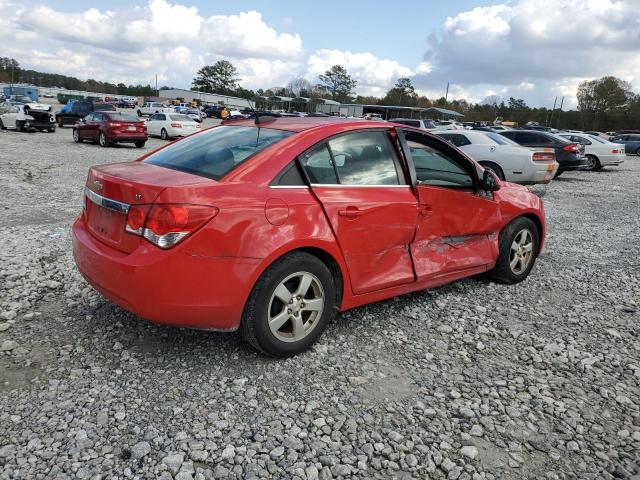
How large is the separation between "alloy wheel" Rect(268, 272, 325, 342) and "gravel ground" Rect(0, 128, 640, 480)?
218 millimetres

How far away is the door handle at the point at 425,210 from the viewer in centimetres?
412

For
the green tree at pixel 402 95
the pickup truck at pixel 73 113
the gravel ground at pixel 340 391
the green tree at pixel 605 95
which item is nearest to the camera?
the gravel ground at pixel 340 391

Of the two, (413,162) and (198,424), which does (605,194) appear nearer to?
(413,162)

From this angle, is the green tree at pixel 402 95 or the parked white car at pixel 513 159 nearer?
the parked white car at pixel 513 159

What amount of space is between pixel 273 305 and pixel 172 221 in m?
0.85

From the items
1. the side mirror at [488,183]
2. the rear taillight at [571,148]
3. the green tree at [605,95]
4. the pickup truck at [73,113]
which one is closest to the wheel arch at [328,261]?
the side mirror at [488,183]

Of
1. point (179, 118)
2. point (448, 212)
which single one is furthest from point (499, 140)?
point (179, 118)

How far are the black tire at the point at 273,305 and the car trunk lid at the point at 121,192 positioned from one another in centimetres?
68

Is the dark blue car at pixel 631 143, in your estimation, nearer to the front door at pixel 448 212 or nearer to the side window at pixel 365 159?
the front door at pixel 448 212

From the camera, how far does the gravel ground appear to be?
2.56 m

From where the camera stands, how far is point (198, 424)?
2779mm

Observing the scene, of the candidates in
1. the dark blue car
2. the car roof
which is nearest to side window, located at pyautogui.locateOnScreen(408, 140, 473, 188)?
the car roof

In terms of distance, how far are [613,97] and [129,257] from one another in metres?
84.6

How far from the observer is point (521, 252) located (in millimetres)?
5270
